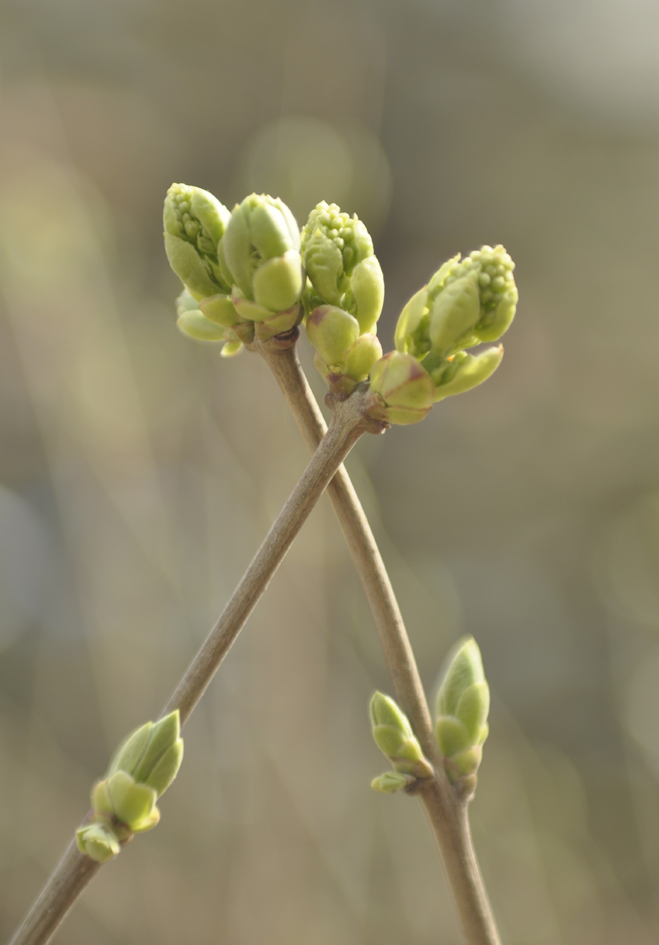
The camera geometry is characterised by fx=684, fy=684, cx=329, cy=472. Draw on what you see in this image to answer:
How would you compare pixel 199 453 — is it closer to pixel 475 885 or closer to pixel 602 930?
pixel 475 885

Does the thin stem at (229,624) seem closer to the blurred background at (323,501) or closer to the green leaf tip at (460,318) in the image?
the green leaf tip at (460,318)

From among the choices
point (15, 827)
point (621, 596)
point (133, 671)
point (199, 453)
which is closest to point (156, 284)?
point (199, 453)

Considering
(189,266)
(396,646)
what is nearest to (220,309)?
(189,266)

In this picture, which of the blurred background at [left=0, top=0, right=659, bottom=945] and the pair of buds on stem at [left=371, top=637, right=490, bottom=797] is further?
the blurred background at [left=0, top=0, right=659, bottom=945]

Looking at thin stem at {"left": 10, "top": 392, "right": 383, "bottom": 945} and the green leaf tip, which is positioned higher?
the green leaf tip

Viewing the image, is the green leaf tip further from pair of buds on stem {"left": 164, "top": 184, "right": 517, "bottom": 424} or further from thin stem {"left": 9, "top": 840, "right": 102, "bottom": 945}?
thin stem {"left": 9, "top": 840, "right": 102, "bottom": 945}

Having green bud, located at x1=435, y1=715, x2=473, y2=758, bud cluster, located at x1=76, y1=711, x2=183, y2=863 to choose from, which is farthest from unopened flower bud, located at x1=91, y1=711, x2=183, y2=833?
green bud, located at x1=435, y1=715, x2=473, y2=758

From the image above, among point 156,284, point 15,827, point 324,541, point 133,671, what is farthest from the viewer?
point 156,284

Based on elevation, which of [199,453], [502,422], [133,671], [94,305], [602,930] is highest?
[502,422]
